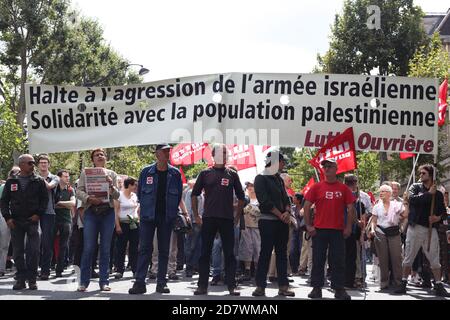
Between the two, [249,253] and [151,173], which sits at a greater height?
[151,173]

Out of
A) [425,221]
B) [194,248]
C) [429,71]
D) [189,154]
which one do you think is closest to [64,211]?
[194,248]

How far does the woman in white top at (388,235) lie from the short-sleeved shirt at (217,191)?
3.59m

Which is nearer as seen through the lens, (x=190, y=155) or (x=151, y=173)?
(x=151, y=173)

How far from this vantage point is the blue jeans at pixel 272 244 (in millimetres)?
10391

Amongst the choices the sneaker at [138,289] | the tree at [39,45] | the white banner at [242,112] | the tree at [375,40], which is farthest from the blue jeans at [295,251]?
the tree at [375,40]

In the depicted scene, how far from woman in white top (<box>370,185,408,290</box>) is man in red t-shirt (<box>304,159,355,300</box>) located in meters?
2.64

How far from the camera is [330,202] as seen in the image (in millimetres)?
10195

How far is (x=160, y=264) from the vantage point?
10406 millimetres

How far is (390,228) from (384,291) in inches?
43.8

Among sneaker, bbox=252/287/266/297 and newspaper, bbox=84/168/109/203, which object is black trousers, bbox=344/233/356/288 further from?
newspaper, bbox=84/168/109/203

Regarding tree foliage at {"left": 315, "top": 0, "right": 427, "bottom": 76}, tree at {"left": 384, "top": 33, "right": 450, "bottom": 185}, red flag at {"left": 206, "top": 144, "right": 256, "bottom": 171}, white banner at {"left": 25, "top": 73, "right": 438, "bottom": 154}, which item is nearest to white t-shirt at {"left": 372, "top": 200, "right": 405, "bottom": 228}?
white banner at {"left": 25, "top": 73, "right": 438, "bottom": 154}

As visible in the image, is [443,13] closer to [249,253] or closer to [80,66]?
Answer: [80,66]

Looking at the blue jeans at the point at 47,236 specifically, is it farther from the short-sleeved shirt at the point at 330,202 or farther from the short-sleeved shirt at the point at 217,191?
the short-sleeved shirt at the point at 330,202
